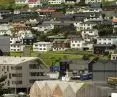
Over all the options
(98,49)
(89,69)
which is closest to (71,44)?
(98,49)

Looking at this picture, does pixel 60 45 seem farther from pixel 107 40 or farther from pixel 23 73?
pixel 23 73

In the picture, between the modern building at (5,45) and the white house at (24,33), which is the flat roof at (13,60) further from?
the white house at (24,33)

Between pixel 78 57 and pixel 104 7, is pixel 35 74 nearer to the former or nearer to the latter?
pixel 78 57

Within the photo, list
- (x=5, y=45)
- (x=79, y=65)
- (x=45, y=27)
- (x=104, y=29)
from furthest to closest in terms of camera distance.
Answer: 1. (x=45, y=27)
2. (x=104, y=29)
3. (x=5, y=45)
4. (x=79, y=65)

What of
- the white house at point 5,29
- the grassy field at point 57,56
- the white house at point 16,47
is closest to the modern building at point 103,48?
the grassy field at point 57,56

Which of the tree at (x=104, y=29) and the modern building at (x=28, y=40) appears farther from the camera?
the tree at (x=104, y=29)

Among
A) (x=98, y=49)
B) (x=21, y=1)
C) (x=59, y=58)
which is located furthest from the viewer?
(x=21, y=1)

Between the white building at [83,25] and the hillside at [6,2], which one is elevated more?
the hillside at [6,2]

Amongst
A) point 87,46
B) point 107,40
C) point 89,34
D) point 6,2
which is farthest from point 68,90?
point 6,2
